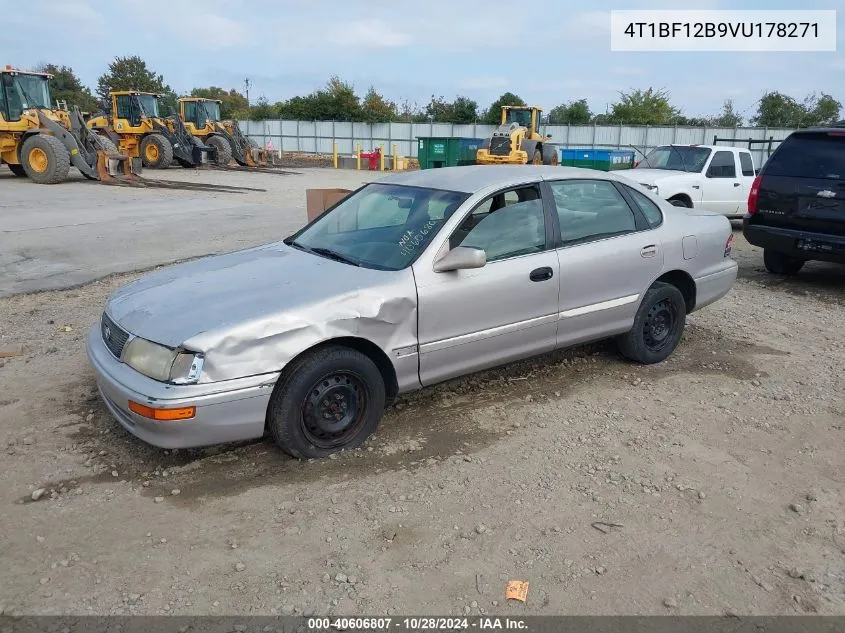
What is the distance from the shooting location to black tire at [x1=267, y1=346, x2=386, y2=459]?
3.49 metres

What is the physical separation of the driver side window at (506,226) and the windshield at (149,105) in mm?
26042

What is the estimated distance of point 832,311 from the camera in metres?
7.07

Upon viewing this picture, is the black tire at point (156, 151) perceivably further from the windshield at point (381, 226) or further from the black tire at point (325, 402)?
the black tire at point (325, 402)

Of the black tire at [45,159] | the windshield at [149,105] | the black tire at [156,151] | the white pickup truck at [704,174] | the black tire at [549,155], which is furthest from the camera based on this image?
the windshield at [149,105]

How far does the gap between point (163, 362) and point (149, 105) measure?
88.9 feet

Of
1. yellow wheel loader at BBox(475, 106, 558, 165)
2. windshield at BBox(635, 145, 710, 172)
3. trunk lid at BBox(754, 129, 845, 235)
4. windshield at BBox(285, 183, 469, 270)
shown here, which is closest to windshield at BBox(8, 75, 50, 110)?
yellow wheel loader at BBox(475, 106, 558, 165)

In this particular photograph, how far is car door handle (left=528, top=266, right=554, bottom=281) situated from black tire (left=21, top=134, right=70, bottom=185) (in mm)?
18194

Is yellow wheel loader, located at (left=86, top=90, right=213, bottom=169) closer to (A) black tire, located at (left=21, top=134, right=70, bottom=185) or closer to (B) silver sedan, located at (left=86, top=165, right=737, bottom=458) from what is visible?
(A) black tire, located at (left=21, top=134, right=70, bottom=185)

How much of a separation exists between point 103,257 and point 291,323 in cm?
668

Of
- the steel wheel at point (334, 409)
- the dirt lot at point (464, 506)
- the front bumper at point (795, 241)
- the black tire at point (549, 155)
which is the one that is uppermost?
the black tire at point (549, 155)

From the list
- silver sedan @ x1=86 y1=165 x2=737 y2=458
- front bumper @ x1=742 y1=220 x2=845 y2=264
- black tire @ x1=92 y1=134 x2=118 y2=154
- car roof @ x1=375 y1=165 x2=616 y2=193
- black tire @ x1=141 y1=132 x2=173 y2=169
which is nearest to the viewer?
silver sedan @ x1=86 y1=165 x2=737 y2=458

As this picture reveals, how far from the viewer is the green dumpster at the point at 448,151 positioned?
27.7 meters

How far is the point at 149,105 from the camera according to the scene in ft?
88.8

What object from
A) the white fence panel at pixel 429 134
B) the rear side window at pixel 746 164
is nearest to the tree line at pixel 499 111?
the white fence panel at pixel 429 134
